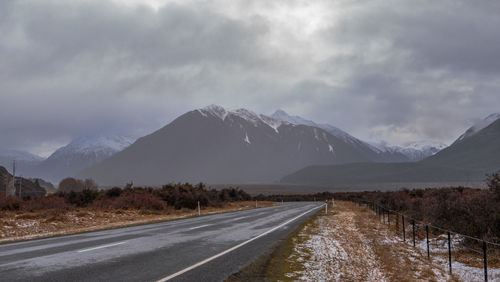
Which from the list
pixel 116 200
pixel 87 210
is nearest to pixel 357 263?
pixel 87 210

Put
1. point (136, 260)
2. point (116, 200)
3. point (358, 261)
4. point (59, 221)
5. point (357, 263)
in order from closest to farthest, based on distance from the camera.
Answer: point (136, 260) → point (357, 263) → point (358, 261) → point (59, 221) → point (116, 200)

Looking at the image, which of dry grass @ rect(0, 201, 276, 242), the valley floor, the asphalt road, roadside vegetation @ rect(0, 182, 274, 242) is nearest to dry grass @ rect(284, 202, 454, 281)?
the valley floor

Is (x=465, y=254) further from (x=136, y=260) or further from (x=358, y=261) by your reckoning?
(x=136, y=260)

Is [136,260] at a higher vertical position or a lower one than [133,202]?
higher

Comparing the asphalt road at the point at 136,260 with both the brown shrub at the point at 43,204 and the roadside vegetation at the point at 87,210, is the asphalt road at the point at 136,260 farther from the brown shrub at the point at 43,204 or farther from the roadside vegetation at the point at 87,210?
the brown shrub at the point at 43,204

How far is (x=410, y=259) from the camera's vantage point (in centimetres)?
1312

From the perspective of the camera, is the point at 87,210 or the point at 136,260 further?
the point at 87,210

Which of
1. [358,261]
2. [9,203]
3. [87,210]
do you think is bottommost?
[87,210]

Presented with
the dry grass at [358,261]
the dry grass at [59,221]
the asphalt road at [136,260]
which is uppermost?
the asphalt road at [136,260]

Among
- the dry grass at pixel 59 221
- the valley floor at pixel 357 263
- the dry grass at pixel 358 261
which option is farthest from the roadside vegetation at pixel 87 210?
the dry grass at pixel 358 261

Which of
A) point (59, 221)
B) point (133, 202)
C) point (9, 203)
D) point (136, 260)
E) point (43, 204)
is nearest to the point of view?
point (136, 260)

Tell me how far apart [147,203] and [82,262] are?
27384 mm

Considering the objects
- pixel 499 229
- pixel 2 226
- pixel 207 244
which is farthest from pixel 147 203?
pixel 499 229

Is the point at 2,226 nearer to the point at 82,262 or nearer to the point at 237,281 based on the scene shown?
the point at 82,262
